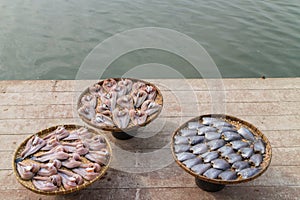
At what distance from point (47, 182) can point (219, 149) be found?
142 centimetres

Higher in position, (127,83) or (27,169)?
(127,83)

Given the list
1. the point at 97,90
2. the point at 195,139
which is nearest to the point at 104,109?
the point at 97,90

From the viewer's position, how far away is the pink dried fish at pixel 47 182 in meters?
2.22

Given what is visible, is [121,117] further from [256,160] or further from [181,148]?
[256,160]

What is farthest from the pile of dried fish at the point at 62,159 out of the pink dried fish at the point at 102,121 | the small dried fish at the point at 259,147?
the small dried fish at the point at 259,147

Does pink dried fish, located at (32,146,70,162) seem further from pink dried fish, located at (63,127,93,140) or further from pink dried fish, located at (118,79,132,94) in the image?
pink dried fish, located at (118,79,132,94)

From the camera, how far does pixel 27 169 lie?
2303 millimetres

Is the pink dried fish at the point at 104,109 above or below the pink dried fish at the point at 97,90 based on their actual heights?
below

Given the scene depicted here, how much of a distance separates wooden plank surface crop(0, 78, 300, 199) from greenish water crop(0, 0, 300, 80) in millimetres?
1475

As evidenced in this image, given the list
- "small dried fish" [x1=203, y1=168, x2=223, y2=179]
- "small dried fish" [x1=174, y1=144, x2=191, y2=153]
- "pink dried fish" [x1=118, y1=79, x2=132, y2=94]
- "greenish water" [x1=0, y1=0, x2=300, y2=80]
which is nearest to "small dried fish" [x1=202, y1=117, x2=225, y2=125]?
"small dried fish" [x1=174, y1=144, x2=191, y2=153]

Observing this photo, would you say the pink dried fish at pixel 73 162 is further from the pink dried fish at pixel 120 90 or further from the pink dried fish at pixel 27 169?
the pink dried fish at pixel 120 90

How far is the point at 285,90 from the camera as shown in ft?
12.8

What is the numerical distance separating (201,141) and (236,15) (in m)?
5.58

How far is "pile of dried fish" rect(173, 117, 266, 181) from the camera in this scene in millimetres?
2359
